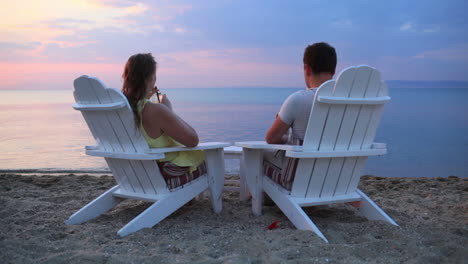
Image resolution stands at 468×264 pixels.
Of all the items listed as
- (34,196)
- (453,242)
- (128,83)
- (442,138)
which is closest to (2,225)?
(34,196)

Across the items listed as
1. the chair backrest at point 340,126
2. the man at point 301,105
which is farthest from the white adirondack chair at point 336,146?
the man at point 301,105

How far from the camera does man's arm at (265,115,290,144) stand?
3.06 m

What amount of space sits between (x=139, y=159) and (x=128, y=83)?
60cm

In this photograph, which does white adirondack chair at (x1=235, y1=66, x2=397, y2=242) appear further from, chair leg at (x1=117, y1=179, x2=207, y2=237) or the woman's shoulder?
the woman's shoulder

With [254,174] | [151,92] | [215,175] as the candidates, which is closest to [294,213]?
[254,174]

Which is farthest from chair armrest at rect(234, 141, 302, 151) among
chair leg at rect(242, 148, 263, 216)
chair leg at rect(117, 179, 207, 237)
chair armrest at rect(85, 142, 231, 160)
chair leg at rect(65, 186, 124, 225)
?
chair leg at rect(65, 186, 124, 225)

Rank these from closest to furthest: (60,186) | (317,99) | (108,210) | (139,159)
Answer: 1. (317,99)
2. (139,159)
3. (108,210)
4. (60,186)

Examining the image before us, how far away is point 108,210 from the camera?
11.7 feet

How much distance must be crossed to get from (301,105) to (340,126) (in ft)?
1.07

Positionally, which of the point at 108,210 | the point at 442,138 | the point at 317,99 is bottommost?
the point at 442,138

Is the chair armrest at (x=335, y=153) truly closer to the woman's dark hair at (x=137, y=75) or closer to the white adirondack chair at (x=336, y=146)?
the white adirondack chair at (x=336, y=146)

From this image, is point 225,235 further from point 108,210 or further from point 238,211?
point 108,210

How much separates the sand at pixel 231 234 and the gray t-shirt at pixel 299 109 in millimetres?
796

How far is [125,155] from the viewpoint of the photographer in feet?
9.97
